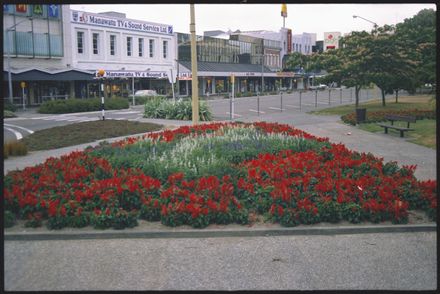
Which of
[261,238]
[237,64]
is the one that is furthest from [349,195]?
[237,64]

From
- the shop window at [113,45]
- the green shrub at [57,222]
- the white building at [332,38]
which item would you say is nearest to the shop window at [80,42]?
the shop window at [113,45]

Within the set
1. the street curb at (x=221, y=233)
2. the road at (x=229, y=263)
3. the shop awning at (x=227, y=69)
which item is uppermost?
the shop awning at (x=227, y=69)

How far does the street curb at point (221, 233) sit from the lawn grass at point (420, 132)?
32.0 ft

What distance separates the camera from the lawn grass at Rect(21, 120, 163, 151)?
58.9ft

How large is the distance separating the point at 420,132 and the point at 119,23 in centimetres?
4046

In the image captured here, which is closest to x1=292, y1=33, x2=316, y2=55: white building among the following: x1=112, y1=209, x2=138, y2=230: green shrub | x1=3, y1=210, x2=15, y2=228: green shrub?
x1=112, y1=209, x2=138, y2=230: green shrub

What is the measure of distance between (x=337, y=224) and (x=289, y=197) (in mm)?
834

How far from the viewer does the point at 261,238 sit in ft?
23.7

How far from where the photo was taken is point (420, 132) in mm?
20656

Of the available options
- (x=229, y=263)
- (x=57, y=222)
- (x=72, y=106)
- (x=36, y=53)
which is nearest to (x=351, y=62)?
(x=72, y=106)

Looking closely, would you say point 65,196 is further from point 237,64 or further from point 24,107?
point 237,64

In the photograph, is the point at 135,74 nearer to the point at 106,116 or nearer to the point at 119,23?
the point at 119,23

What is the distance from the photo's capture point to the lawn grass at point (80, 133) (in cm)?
1794

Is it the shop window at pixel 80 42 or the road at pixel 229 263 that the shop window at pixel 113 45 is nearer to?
the shop window at pixel 80 42
